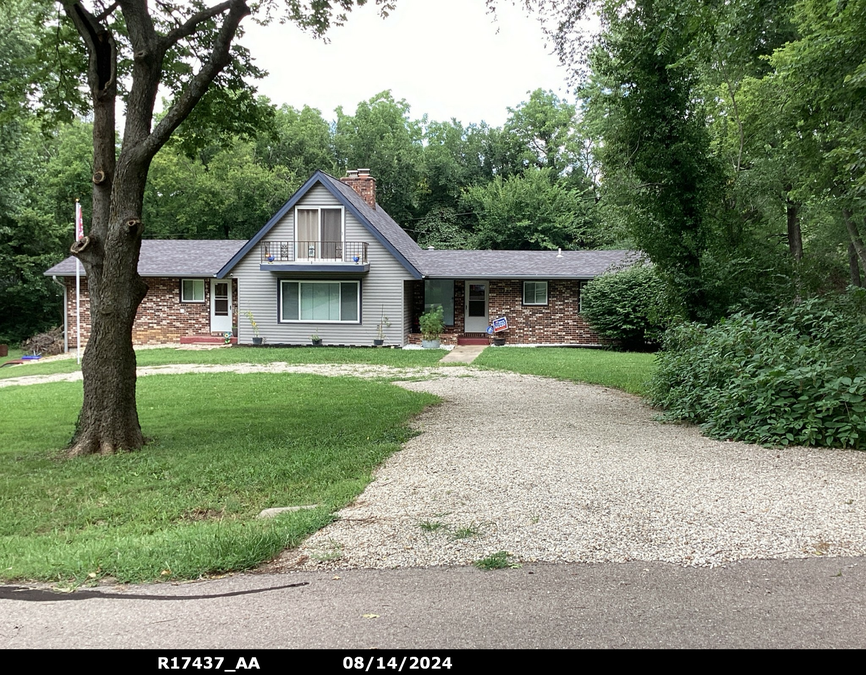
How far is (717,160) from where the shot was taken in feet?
39.4

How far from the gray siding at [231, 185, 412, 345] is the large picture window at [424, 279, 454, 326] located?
216cm

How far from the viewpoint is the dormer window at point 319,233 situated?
22.8 m

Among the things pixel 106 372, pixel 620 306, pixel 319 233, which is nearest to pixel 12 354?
pixel 319 233

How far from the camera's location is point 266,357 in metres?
19.8

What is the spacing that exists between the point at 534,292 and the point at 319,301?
829 centimetres

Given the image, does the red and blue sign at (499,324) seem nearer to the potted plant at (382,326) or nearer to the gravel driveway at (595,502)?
the potted plant at (382,326)

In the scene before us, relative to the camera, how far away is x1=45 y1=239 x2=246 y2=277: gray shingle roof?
82.2 ft

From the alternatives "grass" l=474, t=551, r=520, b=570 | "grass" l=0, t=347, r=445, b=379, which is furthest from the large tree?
"grass" l=0, t=347, r=445, b=379

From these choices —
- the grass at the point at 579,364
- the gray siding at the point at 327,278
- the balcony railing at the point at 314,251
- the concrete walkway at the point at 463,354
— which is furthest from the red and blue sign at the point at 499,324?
the balcony railing at the point at 314,251

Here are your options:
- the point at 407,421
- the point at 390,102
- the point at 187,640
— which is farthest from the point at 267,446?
the point at 390,102

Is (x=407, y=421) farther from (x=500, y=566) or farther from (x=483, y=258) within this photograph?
(x=483, y=258)

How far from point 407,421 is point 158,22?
24.0ft

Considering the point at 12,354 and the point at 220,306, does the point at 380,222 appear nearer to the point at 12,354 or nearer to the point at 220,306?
the point at 220,306

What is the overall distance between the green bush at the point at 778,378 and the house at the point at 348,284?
41.0 feet
